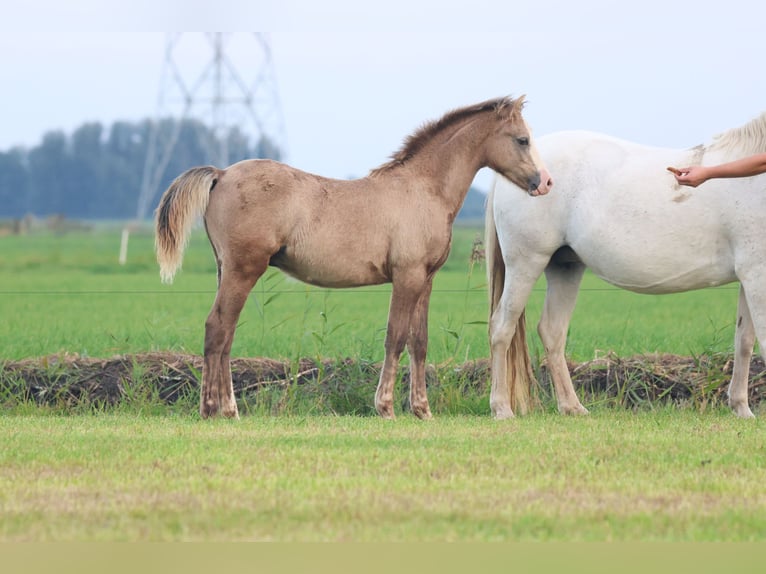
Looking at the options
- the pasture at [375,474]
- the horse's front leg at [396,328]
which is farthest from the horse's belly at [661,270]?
the horse's front leg at [396,328]

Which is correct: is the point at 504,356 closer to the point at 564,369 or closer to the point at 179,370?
the point at 564,369

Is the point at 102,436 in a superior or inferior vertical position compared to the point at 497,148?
inferior

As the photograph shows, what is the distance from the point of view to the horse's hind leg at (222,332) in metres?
8.06

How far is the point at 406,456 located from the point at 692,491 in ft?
5.16

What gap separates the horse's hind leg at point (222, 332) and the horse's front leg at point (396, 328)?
96 cm

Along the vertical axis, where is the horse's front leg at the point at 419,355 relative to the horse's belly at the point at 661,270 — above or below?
below

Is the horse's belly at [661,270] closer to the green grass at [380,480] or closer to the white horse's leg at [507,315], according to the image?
the white horse's leg at [507,315]

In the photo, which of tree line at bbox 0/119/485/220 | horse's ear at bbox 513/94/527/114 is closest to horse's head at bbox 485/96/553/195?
horse's ear at bbox 513/94/527/114

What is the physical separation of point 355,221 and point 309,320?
6.89m

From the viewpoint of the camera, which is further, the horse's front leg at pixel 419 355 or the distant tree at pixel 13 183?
the distant tree at pixel 13 183

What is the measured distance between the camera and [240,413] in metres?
8.81

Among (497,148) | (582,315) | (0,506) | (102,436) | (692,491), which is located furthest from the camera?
(582,315)

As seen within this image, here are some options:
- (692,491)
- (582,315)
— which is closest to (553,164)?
(692,491)

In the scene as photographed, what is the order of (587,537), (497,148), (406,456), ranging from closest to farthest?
(587,537)
(406,456)
(497,148)
